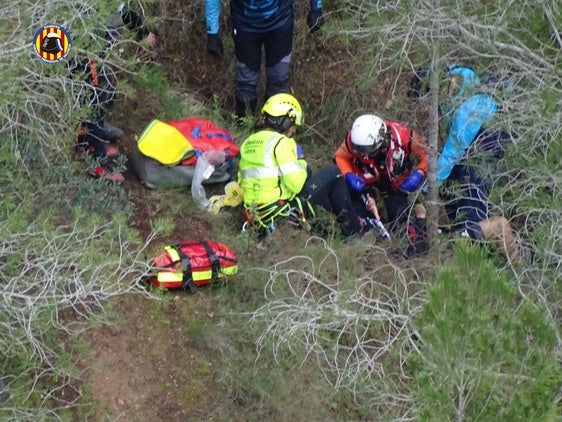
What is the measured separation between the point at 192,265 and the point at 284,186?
1027mm

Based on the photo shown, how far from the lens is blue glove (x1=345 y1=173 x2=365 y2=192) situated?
27.3ft

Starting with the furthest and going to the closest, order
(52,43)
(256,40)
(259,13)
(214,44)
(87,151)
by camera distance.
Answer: (214,44) < (256,40) < (259,13) < (87,151) < (52,43)

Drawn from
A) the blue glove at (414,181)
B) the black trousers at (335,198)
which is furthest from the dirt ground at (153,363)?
the blue glove at (414,181)

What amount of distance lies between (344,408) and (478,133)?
88.2 inches

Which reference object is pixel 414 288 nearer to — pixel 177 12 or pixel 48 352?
pixel 48 352

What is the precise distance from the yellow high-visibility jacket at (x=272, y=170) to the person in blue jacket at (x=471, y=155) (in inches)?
42.7

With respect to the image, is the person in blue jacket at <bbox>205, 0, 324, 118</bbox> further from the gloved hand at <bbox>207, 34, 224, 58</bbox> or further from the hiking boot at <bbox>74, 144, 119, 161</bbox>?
the hiking boot at <bbox>74, 144, 119, 161</bbox>

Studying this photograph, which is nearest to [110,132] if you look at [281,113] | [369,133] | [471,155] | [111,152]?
[111,152]

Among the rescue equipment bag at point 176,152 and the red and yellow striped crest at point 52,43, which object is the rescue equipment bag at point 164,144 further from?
the red and yellow striped crest at point 52,43

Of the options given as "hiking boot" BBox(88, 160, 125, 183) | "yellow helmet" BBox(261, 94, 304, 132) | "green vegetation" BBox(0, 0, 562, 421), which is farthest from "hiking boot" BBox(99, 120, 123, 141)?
"yellow helmet" BBox(261, 94, 304, 132)

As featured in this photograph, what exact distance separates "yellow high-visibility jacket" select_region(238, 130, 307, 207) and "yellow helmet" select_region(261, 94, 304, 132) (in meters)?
0.33

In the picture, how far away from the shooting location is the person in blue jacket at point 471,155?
673cm

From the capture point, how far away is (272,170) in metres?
7.81

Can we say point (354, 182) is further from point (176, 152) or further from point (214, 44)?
point (214, 44)
